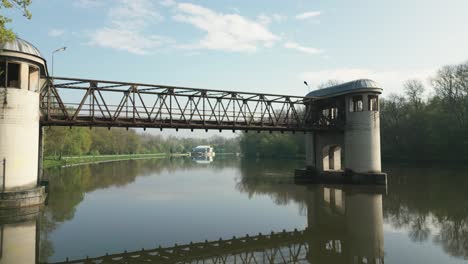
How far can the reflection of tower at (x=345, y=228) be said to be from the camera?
43.8 ft

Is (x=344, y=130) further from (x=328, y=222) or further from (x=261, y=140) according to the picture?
(x=261, y=140)

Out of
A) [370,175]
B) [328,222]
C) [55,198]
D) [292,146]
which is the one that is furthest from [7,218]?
[292,146]

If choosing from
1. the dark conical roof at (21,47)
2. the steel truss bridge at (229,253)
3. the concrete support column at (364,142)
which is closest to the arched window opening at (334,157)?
the concrete support column at (364,142)

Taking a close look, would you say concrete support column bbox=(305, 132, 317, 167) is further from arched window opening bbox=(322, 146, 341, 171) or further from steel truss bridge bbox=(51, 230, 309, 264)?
steel truss bridge bbox=(51, 230, 309, 264)

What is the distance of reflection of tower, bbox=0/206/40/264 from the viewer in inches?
511

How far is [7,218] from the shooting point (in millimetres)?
19047

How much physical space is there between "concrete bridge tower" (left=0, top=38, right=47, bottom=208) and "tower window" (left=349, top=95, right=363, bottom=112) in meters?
30.2

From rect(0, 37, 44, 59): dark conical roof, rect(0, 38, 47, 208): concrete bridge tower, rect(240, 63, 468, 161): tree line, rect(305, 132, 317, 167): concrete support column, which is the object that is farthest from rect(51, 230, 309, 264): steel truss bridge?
rect(240, 63, 468, 161): tree line

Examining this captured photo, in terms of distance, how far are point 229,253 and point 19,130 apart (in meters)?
16.7

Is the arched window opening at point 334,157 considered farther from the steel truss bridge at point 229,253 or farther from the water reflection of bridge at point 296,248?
the steel truss bridge at point 229,253

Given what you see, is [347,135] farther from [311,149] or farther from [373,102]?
[311,149]

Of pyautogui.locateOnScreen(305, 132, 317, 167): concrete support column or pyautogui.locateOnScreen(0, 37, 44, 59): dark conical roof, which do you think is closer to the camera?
pyautogui.locateOnScreen(0, 37, 44, 59): dark conical roof

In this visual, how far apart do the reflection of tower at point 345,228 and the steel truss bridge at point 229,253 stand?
2.54 feet

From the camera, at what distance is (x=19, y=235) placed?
15.9 meters
